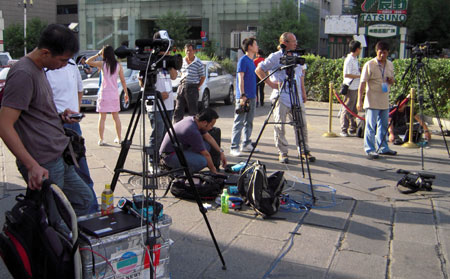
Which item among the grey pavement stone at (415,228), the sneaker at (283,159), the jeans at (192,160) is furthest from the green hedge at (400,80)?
the jeans at (192,160)

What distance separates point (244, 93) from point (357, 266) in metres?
4.57

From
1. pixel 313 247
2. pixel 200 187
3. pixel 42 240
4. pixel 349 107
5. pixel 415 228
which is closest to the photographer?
pixel 42 240

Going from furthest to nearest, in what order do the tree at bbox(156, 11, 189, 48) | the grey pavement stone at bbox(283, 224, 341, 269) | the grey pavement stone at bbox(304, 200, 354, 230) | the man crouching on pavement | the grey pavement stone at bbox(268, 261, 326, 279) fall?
the tree at bbox(156, 11, 189, 48), the man crouching on pavement, the grey pavement stone at bbox(304, 200, 354, 230), the grey pavement stone at bbox(283, 224, 341, 269), the grey pavement stone at bbox(268, 261, 326, 279)

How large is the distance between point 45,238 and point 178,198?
3014mm

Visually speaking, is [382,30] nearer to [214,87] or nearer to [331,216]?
[214,87]

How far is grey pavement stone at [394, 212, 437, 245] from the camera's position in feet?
15.2

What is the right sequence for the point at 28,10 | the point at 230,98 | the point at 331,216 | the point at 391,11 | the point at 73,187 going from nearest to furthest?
the point at 73,187
the point at 331,216
the point at 230,98
the point at 391,11
the point at 28,10

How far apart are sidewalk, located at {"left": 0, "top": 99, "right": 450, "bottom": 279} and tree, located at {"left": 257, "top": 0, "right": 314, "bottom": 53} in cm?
3402

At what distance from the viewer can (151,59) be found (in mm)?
3467

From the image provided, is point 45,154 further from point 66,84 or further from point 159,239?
point 66,84

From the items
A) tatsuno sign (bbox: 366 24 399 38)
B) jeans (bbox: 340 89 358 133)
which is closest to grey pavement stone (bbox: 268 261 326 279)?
jeans (bbox: 340 89 358 133)

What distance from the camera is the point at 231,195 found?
18.3ft

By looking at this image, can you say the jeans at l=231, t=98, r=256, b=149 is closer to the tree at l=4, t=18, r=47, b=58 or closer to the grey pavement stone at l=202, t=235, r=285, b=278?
the grey pavement stone at l=202, t=235, r=285, b=278

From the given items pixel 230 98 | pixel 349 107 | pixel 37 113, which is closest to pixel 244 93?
pixel 349 107
